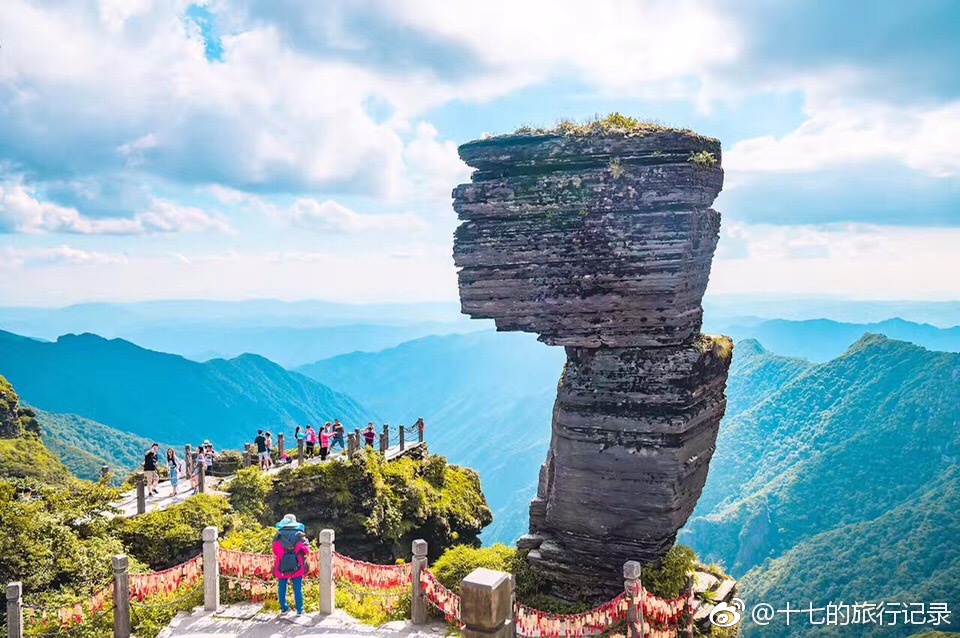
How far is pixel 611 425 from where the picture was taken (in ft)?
55.4

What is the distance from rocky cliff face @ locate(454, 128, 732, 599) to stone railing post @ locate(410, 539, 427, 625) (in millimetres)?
5042

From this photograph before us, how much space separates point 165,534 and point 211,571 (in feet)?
25.9

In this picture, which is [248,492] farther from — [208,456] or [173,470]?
[208,456]

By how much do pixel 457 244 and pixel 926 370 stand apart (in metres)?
85.3

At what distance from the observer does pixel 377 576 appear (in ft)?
47.3

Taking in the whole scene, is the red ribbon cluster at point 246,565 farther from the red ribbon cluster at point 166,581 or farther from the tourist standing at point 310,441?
the tourist standing at point 310,441

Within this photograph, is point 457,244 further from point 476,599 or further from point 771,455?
point 771,455

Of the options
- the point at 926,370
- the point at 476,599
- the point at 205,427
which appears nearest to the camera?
the point at 476,599

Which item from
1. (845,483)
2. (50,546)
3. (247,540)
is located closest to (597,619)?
(247,540)

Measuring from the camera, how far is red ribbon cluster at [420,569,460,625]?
1330 cm

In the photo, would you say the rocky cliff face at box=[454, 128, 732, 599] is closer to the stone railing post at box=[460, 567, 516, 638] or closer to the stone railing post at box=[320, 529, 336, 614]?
the stone railing post at box=[320, 529, 336, 614]

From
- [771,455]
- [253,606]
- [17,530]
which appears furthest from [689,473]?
[771,455]

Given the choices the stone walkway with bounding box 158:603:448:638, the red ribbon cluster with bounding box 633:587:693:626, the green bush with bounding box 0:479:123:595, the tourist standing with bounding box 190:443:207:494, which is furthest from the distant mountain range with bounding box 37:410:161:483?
the red ribbon cluster with bounding box 633:587:693:626

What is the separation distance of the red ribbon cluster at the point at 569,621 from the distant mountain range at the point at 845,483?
40945 mm
